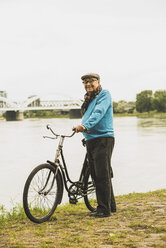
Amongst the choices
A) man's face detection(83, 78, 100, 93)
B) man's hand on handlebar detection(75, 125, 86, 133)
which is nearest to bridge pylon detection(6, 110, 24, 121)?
man's face detection(83, 78, 100, 93)

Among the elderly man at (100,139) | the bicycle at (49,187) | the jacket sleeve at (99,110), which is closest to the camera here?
the bicycle at (49,187)

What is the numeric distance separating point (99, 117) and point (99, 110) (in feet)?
0.27

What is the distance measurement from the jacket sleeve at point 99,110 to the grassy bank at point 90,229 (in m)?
1.09

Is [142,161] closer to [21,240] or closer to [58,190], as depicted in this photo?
[58,190]

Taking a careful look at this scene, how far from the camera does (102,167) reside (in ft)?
12.6

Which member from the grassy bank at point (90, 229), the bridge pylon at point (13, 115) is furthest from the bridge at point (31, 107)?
the grassy bank at point (90, 229)

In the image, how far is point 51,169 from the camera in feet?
12.2

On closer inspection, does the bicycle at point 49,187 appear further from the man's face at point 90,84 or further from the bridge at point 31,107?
the bridge at point 31,107

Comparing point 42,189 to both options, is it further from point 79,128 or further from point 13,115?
point 13,115

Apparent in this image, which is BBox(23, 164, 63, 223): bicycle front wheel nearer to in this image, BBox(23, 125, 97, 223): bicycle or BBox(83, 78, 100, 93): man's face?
BBox(23, 125, 97, 223): bicycle

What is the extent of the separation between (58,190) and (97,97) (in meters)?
1.19

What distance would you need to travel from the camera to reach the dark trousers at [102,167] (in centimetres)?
383

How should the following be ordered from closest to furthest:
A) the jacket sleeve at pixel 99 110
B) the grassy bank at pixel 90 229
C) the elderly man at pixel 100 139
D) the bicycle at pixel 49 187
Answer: the grassy bank at pixel 90 229, the bicycle at pixel 49 187, the jacket sleeve at pixel 99 110, the elderly man at pixel 100 139

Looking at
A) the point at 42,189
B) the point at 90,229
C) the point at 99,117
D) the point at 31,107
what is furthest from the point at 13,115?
the point at 90,229
